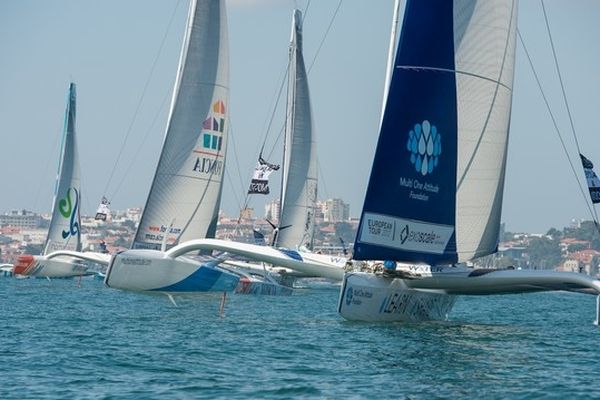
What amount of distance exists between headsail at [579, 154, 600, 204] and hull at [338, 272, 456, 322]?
353cm

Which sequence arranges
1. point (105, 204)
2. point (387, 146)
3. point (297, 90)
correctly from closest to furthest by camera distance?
point (387, 146) < point (297, 90) < point (105, 204)

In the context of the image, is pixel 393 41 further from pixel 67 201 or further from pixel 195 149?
pixel 67 201

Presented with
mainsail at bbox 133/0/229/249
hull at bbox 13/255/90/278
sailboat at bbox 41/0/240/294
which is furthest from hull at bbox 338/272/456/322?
hull at bbox 13/255/90/278

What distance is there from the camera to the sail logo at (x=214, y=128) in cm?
3231

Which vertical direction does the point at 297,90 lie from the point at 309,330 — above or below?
above

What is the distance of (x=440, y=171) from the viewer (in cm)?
2128

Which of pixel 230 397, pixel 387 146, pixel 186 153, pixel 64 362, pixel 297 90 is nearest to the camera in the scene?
pixel 230 397

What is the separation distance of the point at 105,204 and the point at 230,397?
115 feet

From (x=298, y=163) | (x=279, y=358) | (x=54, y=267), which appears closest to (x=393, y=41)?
(x=279, y=358)

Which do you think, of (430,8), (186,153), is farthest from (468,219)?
(186,153)

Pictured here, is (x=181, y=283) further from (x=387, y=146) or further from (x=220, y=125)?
(x=387, y=146)

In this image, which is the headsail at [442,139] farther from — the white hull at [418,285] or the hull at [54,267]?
the hull at [54,267]

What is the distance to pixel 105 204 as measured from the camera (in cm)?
4703

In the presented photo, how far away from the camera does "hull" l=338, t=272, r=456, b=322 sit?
21.0m
